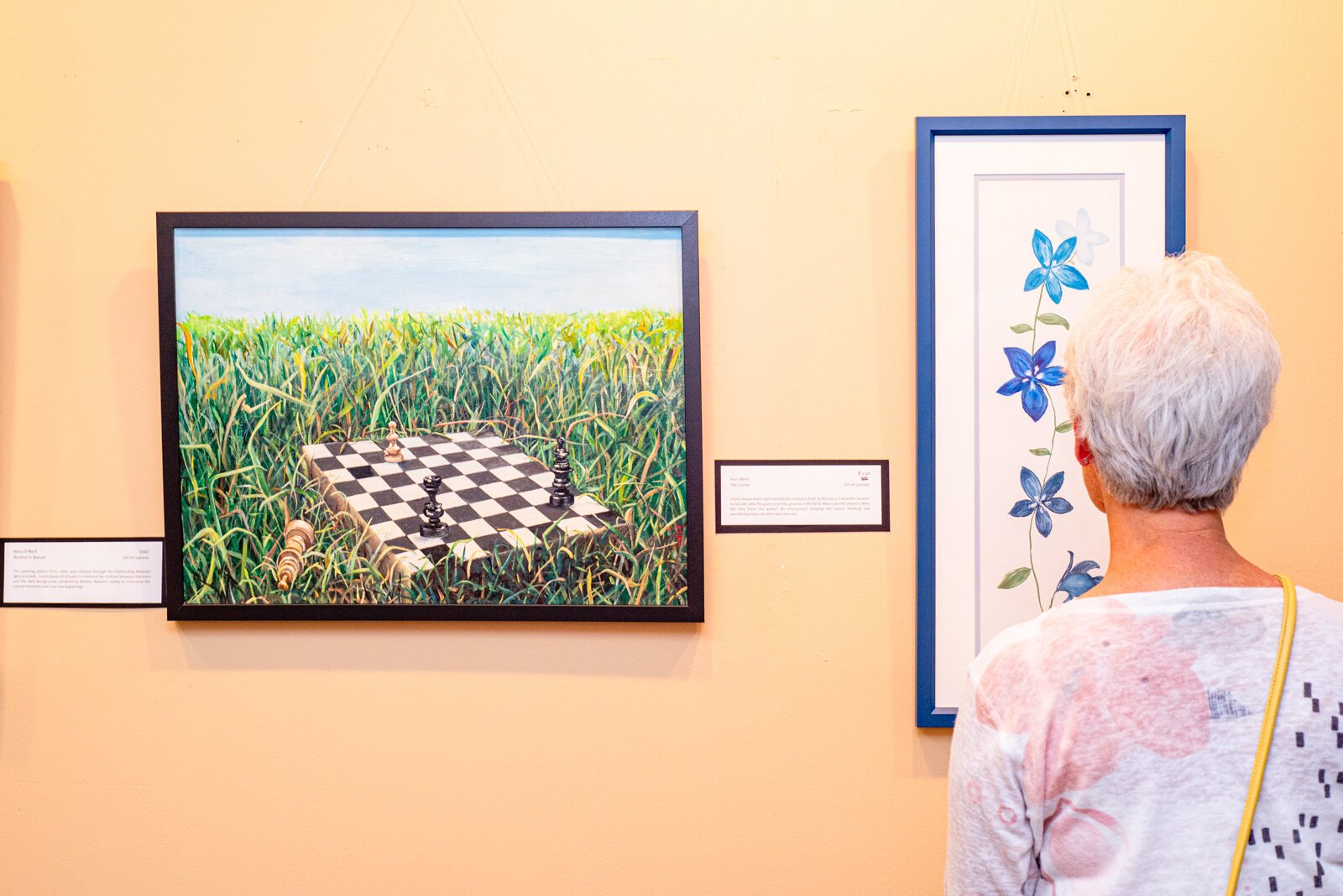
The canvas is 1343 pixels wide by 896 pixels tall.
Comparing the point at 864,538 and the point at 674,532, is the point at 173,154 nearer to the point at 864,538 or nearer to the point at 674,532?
the point at 674,532

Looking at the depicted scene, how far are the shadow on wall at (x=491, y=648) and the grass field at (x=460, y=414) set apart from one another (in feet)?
0.19

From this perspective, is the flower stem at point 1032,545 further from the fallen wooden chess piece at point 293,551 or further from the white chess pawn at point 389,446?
the fallen wooden chess piece at point 293,551

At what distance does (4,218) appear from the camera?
120 cm

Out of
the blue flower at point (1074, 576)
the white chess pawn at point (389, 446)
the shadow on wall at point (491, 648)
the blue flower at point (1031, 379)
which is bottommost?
the shadow on wall at point (491, 648)

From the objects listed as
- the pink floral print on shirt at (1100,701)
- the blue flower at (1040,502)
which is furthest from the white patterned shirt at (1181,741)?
the blue flower at (1040,502)

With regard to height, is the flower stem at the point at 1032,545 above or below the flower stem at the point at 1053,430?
below

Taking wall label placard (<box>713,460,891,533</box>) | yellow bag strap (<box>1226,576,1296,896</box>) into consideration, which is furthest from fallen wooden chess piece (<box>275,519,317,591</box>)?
yellow bag strap (<box>1226,576,1296,896</box>)

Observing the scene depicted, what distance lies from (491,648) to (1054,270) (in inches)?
38.3

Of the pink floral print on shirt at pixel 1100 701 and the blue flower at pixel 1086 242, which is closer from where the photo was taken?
the pink floral print on shirt at pixel 1100 701

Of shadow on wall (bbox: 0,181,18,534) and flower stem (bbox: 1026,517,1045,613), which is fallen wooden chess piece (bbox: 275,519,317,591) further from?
flower stem (bbox: 1026,517,1045,613)

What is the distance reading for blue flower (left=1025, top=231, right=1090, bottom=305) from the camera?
1.14 m

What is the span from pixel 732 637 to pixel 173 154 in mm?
1084

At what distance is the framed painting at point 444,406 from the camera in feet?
3.80

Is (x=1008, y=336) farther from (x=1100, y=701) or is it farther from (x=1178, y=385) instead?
(x=1100, y=701)
